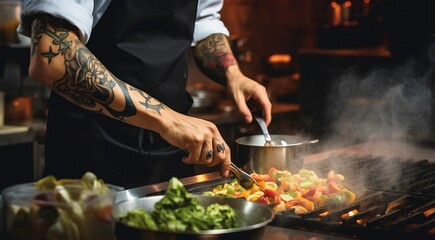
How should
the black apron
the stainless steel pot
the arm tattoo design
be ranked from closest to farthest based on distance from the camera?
the arm tattoo design → the stainless steel pot → the black apron

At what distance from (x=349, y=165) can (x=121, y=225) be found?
1.18 meters

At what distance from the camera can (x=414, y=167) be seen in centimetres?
227

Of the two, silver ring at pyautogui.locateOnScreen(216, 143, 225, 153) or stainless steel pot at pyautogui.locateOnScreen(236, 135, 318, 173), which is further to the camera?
stainless steel pot at pyautogui.locateOnScreen(236, 135, 318, 173)

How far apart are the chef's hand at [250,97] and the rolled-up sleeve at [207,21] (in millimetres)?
279

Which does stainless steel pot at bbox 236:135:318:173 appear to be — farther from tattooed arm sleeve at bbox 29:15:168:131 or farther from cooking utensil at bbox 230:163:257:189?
tattooed arm sleeve at bbox 29:15:168:131

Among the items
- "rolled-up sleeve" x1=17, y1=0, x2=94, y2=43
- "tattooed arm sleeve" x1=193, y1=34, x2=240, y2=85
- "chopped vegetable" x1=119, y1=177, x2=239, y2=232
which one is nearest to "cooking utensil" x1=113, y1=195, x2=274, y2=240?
"chopped vegetable" x1=119, y1=177, x2=239, y2=232

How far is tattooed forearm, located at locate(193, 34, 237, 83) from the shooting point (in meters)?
2.61

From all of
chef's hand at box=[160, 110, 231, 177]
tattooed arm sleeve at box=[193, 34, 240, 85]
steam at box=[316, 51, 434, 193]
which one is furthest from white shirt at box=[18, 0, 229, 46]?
steam at box=[316, 51, 434, 193]

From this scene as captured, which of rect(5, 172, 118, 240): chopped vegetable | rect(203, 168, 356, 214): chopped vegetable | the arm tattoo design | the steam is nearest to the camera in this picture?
rect(5, 172, 118, 240): chopped vegetable

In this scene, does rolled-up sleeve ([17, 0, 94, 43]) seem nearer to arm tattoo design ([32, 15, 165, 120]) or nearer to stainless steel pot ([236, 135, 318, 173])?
arm tattoo design ([32, 15, 165, 120])

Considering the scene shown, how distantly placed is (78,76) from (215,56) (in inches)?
34.8

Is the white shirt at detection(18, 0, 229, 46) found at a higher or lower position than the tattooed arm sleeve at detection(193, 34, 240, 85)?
higher

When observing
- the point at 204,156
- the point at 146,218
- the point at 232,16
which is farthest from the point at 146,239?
the point at 232,16

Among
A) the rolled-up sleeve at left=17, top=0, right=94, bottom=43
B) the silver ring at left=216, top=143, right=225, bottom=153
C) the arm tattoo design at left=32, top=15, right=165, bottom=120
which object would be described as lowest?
the silver ring at left=216, top=143, right=225, bottom=153
